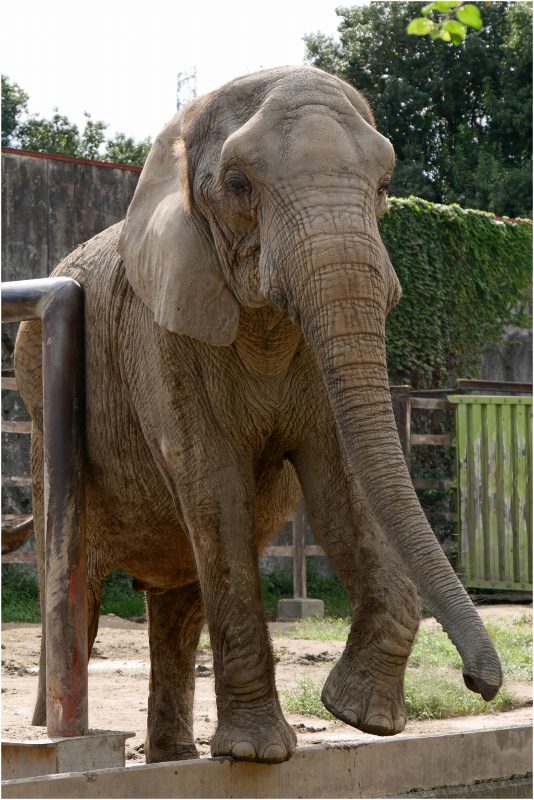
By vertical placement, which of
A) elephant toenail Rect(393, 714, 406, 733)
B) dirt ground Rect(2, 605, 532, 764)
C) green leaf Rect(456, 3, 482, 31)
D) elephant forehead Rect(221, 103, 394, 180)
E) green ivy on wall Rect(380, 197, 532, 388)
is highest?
green ivy on wall Rect(380, 197, 532, 388)

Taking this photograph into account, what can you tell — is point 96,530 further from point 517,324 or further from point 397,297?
point 517,324

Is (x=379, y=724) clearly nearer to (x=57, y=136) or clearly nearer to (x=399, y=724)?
(x=399, y=724)

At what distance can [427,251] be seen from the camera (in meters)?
16.2

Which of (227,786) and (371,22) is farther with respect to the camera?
(371,22)

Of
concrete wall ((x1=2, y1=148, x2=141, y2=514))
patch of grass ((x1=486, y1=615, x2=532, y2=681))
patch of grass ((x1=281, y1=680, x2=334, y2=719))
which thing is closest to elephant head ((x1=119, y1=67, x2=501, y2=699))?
patch of grass ((x1=281, y1=680, x2=334, y2=719))

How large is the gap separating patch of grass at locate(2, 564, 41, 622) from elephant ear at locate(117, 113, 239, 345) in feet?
24.9

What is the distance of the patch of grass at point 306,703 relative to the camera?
23.6 feet

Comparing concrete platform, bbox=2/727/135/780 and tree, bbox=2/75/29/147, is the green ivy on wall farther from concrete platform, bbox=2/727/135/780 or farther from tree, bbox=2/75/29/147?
tree, bbox=2/75/29/147

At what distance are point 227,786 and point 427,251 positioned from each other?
41.6ft

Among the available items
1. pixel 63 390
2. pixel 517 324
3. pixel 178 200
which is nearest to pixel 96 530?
pixel 63 390

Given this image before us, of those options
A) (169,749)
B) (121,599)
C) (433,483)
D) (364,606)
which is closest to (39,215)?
(121,599)

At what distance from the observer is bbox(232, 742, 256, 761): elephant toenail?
4062mm

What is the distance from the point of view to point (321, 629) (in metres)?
10.9

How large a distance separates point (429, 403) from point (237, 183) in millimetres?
10112
